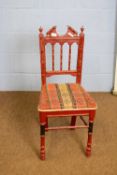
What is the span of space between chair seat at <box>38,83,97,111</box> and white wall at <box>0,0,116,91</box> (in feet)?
3.01

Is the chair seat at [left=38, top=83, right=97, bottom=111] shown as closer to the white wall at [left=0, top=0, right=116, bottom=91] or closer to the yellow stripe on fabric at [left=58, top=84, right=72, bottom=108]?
the yellow stripe on fabric at [left=58, top=84, right=72, bottom=108]

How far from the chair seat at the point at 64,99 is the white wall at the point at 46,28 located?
92 cm

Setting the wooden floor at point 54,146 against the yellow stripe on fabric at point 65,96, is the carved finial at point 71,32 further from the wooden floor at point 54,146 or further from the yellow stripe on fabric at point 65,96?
the wooden floor at point 54,146

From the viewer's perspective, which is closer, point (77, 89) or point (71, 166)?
point (71, 166)

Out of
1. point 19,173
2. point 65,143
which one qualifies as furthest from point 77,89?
point 19,173

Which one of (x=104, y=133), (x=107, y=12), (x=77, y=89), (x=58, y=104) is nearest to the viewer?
(x=58, y=104)

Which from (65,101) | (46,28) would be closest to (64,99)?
(65,101)

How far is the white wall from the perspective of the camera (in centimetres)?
265

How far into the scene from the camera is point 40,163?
1.82m

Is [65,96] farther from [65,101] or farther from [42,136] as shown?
[42,136]

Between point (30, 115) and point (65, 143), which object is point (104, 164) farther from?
point (30, 115)

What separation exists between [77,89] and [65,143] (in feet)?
1.51

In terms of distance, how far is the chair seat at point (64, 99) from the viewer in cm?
170

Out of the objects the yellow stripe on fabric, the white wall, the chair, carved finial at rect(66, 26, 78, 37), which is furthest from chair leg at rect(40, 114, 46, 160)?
the white wall
